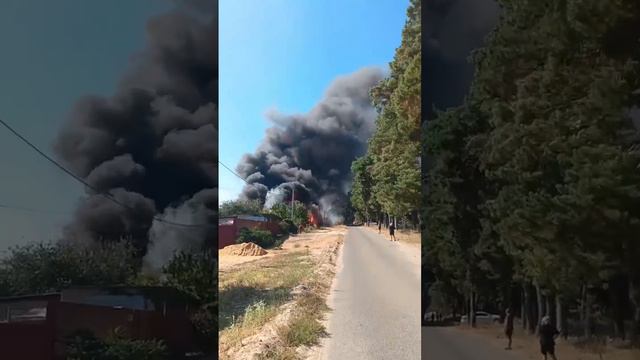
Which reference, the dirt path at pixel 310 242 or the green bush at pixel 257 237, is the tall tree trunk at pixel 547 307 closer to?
the dirt path at pixel 310 242

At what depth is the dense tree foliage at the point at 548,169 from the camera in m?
3.01

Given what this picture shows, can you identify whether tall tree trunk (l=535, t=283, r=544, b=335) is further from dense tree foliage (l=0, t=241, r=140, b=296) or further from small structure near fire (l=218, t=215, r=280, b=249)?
dense tree foliage (l=0, t=241, r=140, b=296)

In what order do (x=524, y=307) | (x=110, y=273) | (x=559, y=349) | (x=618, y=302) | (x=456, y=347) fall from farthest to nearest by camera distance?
(x=110, y=273) < (x=456, y=347) < (x=524, y=307) < (x=559, y=349) < (x=618, y=302)

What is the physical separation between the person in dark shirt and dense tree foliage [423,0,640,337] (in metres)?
0.05

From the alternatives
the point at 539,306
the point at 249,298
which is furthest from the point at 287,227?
the point at 539,306

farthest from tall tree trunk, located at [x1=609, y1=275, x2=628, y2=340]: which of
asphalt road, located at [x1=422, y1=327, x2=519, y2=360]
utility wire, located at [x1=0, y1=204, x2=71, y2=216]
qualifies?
utility wire, located at [x1=0, y1=204, x2=71, y2=216]

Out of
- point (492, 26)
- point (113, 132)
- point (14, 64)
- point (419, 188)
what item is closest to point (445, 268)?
point (419, 188)

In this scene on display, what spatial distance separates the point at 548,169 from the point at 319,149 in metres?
1.43

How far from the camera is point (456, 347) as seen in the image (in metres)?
3.44

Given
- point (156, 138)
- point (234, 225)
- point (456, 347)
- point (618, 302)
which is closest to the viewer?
point (618, 302)

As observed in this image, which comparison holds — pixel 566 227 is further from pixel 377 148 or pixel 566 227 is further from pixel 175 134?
pixel 175 134

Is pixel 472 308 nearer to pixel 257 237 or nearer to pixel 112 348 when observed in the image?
pixel 257 237

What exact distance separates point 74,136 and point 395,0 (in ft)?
6.74

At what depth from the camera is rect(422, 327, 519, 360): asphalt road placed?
3348mm
